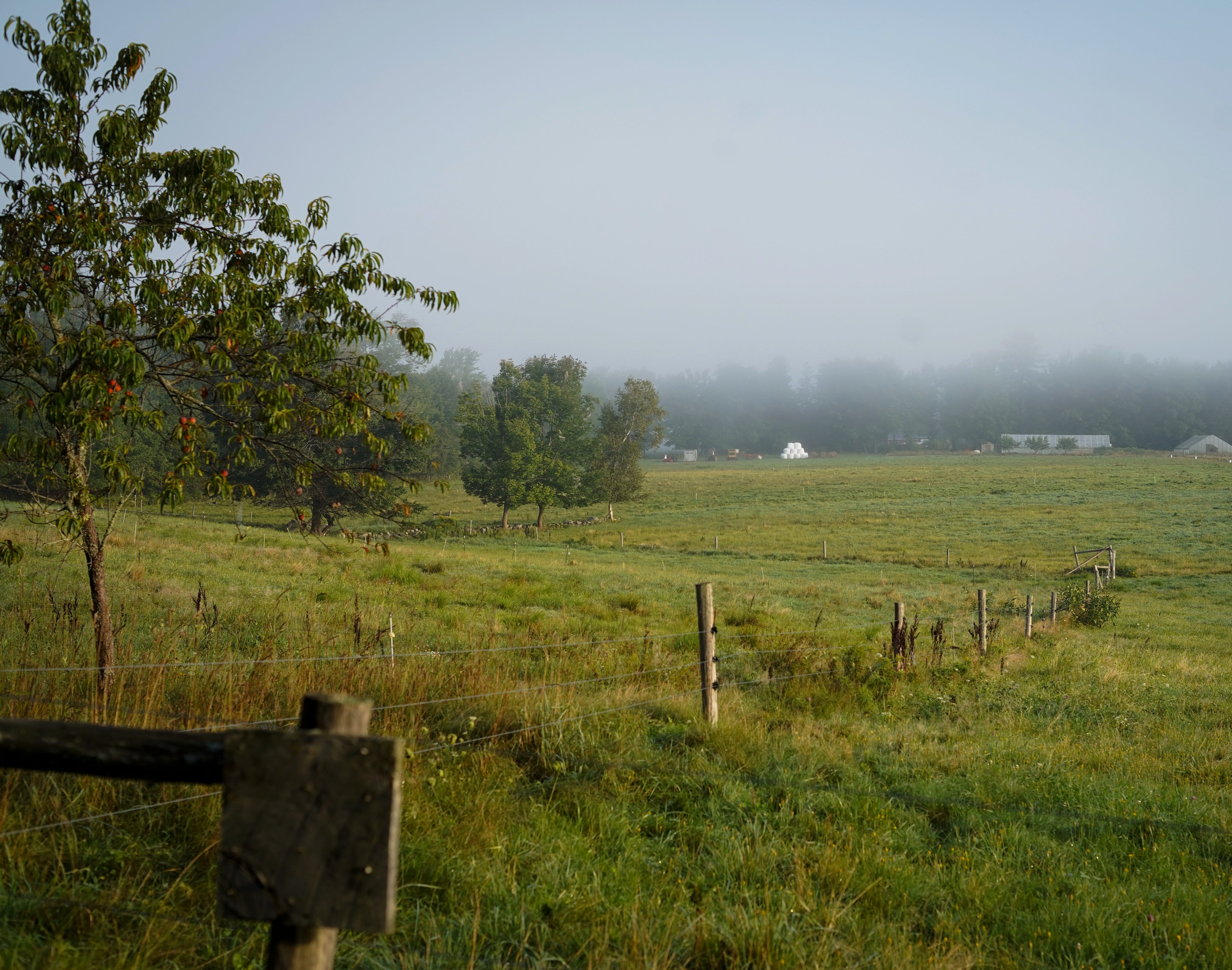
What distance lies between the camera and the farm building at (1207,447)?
11194 centimetres

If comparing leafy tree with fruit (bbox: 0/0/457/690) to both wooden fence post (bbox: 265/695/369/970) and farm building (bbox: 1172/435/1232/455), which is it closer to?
wooden fence post (bbox: 265/695/369/970)

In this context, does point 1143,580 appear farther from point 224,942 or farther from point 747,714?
point 224,942

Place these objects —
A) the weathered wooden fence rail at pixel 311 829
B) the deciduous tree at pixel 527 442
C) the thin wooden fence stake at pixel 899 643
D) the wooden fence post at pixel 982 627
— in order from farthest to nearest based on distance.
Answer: the deciduous tree at pixel 527 442
the wooden fence post at pixel 982 627
the thin wooden fence stake at pixel 899 643
the weathered wooden fence rail at pixel 311 829

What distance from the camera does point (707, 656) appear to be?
7.91 meters

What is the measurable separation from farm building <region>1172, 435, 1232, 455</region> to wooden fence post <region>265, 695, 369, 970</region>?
13149cm

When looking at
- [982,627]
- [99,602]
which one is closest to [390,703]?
[99,602]

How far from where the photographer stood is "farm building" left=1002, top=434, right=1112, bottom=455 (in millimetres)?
120312

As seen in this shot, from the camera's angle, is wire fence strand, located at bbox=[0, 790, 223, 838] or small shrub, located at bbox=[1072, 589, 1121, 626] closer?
wire fence strand, located at bbox=[0, 790, 223, 838]

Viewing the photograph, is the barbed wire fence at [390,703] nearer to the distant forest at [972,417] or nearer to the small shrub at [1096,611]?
the small shrub at [1096,611]

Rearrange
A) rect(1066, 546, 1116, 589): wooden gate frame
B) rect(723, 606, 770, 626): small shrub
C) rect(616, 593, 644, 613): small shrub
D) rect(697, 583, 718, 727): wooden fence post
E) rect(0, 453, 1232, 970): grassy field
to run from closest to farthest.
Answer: rect(0, 453, 1232, 970): grassy field
rect(697, 583, 718, 727): wooden fence post
rect(723, 606, 770, 626): small shrub
rect(616, 593, 644, 613): small shrub
rect(1066, 546, 1116, 589): wooden gate frame

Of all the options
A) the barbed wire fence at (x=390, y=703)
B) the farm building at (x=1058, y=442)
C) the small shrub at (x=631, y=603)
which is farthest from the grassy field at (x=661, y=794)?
the farm building at (x=1058, y=442)

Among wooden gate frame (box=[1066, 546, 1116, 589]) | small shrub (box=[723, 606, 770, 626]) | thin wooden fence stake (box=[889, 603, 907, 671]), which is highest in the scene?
thin wooden fence stake (box=[889, 603, 907, 671])

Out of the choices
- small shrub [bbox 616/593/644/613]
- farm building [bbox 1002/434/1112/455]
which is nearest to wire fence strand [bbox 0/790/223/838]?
small shrub [bbox 616/593/644/613]

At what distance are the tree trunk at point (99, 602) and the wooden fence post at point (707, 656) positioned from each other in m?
4.85
